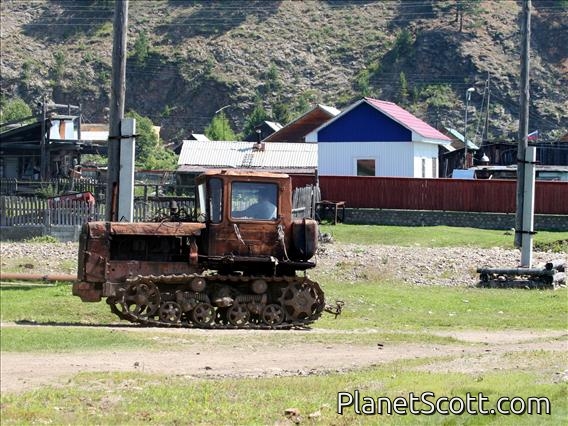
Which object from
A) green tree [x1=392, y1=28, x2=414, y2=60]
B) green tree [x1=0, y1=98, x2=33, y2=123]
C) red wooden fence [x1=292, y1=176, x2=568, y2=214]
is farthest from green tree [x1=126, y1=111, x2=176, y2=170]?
red wooden fence [x1=292, y1=176, x2=568, y2=214]

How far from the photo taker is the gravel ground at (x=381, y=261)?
2791 cm

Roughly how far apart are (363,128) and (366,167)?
6.00 ft

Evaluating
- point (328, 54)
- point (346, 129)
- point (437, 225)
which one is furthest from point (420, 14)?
point (437, 225)

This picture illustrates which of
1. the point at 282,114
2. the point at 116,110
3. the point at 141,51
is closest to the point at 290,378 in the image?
the point at 116,110

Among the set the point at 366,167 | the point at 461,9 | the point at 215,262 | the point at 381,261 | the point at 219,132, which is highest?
the point at 461,9

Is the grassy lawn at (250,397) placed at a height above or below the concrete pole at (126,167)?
below

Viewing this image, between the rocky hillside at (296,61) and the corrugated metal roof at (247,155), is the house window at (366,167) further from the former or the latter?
the rocky hillside at (296,61)

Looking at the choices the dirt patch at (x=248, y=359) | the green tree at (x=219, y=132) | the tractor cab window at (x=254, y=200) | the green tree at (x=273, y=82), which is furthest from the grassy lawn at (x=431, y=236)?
the green tree at (x=273, y=82)

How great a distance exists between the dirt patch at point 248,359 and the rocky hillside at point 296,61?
284 feet

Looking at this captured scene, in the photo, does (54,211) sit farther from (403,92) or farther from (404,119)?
(403,92)

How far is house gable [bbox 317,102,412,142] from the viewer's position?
5350 centimetres

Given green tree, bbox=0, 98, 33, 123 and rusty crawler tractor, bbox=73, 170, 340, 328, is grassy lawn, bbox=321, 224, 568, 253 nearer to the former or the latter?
rusty crawler tractor, bbox=73, 170, 340, 328

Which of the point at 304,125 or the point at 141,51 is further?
the point at 141,51

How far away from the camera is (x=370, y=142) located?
54000 mm
